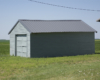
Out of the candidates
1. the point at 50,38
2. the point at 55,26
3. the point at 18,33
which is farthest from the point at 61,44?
the point at 18,33

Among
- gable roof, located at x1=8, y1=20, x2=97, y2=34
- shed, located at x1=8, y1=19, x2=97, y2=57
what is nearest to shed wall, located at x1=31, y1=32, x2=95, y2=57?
shed, located at x1=8, y1=19, x2=97, y2=57

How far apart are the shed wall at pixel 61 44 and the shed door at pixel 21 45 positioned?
1449 mm

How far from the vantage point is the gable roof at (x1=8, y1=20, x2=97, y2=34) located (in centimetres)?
2614

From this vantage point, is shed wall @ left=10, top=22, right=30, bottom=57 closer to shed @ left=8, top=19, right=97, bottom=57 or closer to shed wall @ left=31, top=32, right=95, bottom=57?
shed @ left=8, top=19, right=97, bottom=57

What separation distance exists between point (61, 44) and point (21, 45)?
509 centimetres

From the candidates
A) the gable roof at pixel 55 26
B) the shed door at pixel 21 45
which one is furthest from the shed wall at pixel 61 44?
the shed door at pixel 21 45

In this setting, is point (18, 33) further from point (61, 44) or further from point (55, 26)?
point (61, 44)

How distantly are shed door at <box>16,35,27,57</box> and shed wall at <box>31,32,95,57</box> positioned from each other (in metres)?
1.45

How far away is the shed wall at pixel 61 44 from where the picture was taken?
2516 cm

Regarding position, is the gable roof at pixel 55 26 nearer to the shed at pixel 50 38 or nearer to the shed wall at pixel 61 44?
the shed at pixel 50 38

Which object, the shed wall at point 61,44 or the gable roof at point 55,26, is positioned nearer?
the shed wall at point 61,44

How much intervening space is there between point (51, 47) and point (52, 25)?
3.82 meters

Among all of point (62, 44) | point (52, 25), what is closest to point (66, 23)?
point (52, 25)

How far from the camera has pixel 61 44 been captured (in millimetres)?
26672
